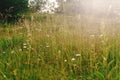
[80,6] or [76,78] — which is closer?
[76,78]

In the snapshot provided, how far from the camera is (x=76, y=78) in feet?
11.1

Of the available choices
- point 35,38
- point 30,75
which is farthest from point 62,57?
point 35,38

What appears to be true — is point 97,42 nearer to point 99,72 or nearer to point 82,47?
point 82,47

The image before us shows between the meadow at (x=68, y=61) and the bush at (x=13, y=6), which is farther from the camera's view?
the bush at (x=13, y=6)

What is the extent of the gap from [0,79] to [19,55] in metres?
1.11

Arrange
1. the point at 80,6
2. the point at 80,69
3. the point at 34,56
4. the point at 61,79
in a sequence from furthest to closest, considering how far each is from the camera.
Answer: the point at 80,6 < the point at 34,56 < the point at 80,69 < the point at 61,79

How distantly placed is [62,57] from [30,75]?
2.03 feet

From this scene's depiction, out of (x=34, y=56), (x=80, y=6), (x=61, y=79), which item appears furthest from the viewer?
(x=80, y=6)

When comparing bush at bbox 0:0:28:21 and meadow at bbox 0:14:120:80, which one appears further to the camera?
bush at bbox 0:0:28:21

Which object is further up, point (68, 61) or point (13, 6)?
point (13, 6)

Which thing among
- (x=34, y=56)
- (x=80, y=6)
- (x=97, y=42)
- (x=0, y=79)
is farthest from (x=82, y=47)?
(x=80, y=6)

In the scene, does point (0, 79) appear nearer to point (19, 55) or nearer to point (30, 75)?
point (30, 75)

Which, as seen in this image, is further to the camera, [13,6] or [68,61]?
[13,6]

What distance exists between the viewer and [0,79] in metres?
3.42
